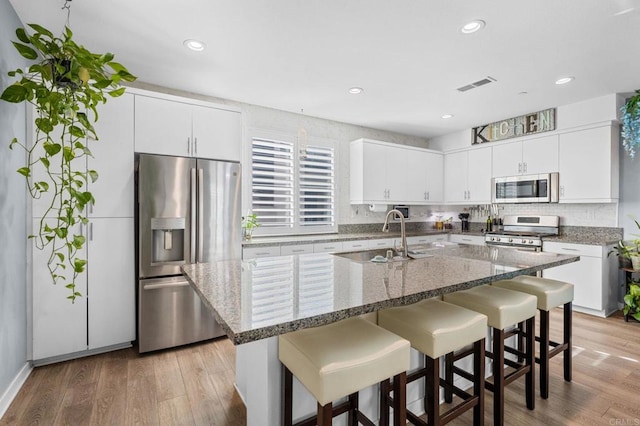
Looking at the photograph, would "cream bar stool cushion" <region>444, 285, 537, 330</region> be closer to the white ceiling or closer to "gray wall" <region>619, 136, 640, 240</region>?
the white ceiling

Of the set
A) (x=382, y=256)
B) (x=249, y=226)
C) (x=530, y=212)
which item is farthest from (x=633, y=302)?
(x=249, y=226)

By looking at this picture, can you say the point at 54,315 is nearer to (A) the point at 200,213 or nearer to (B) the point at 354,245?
(A) the point at 200,213

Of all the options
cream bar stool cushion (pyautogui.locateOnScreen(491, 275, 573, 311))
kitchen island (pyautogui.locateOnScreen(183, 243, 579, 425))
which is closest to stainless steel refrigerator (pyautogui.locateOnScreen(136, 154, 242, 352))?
kitchen island (pyautogui.locateOnScreen(183, 243, 579, 425))

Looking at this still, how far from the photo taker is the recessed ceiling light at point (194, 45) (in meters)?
2.48

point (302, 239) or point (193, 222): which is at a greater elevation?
point (193, 222)

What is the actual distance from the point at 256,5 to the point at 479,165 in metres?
4.24

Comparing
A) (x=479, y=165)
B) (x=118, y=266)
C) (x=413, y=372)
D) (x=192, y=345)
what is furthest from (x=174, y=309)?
(x=479, y=165)

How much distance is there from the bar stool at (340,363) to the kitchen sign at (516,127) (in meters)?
4.30

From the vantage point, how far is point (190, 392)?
2166 millimetres

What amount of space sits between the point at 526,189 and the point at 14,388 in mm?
5712

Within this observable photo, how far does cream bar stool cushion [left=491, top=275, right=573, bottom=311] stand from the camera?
208 cm

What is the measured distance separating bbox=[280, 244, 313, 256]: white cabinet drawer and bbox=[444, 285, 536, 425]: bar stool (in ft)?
6.63

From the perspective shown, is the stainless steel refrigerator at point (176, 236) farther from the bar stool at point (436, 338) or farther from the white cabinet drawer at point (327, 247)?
the bar stool at point (436, 338)

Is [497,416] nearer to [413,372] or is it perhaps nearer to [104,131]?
[413,372]
